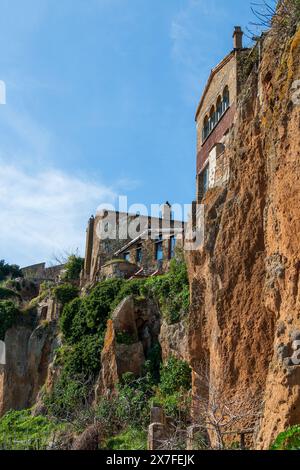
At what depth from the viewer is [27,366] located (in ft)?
136

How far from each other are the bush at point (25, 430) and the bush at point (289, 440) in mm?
14255

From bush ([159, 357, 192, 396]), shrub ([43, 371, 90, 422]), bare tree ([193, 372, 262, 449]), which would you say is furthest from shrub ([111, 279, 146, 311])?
bare tree ([193, 372, 262, 449])

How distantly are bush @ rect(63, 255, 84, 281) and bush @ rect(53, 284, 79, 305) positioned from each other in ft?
43.8

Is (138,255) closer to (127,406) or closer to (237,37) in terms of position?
(237,37)

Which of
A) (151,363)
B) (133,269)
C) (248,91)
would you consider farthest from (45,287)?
(248,91)

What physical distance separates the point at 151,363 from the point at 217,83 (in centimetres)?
1308

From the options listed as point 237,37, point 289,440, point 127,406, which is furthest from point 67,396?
point 289,440

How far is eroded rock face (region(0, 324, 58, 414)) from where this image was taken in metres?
40.1

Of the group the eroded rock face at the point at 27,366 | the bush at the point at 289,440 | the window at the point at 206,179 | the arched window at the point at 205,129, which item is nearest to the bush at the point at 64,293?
the eroded rock face at the point at 27,366

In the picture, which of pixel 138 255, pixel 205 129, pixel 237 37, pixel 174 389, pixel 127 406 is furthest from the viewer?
pixel 138 255

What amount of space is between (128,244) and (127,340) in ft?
67.3

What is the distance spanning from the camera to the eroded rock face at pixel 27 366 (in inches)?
1577

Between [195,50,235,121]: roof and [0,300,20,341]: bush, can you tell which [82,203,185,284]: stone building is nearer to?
[0,300,20,341]: bush
